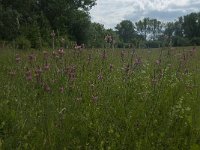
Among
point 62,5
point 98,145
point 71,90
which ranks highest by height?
point 62,5

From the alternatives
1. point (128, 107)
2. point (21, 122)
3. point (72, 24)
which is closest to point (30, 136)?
point (21, 122)

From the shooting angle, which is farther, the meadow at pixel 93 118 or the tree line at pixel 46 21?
the tree line at pixel 46 21

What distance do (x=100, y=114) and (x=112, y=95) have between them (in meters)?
0.86

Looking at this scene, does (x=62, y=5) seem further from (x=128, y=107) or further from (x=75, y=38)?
(x=128, y=107)

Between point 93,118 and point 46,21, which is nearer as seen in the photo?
point 93,118

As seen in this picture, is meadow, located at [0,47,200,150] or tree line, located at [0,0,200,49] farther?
tree line, located at [0,0,200,49]

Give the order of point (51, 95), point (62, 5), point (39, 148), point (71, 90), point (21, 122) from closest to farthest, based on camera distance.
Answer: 1. point (39, 148)
2. point (21, 122)
3. point (51, 95)
4. point (71, 90)
5. point (62, 5)

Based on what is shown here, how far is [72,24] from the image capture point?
1574 inches

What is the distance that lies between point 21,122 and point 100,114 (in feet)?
3.06

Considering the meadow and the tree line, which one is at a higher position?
the tree line

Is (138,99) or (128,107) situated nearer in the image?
(128,107)

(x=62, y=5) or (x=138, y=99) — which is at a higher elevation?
(x=62, y=5)

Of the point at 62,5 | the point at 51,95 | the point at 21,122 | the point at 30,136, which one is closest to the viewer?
the point at 30,136

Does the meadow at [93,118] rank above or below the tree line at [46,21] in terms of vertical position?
below
